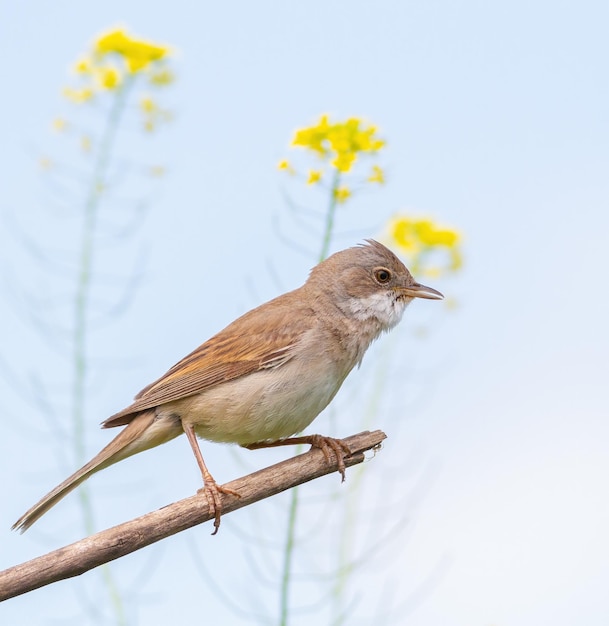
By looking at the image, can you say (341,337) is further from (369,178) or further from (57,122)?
(57,122)

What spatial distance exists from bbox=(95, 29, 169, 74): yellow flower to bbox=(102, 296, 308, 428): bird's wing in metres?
1.99

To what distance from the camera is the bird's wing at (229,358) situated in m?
6.13

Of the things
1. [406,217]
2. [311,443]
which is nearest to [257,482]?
[311,443]

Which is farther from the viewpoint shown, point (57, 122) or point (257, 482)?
point (57, 122)

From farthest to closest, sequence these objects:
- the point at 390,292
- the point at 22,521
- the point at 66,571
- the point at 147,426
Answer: the point at 390,292, the point at 147,426, the point at 22,521, the point at 66,571

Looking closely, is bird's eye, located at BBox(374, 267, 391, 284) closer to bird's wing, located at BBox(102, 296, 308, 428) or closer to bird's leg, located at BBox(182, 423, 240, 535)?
bird's wing, located at BBox(102, 296, 308, 428)

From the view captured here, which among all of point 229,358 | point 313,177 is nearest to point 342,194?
point 313,177

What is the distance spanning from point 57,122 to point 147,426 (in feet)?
7.69

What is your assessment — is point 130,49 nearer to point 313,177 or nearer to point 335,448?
point 313,177

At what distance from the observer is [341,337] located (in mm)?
6359

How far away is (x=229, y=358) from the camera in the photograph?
6234 millimetres

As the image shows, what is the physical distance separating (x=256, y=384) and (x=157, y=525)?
3.62ft

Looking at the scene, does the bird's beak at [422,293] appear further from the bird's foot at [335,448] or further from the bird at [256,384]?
the bird's foot at [335,448]

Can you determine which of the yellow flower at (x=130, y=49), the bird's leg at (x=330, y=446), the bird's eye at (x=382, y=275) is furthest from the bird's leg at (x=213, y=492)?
the yellow flower at (x=130, y=49)
